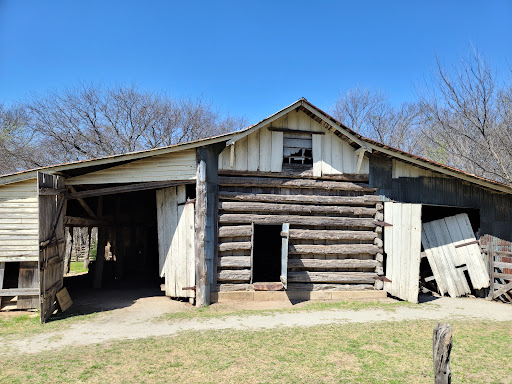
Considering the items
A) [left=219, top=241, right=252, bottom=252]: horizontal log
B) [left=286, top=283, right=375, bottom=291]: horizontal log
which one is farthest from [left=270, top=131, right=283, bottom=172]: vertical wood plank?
[left=286, top=283, right=375, bottom=291]: horizontal log

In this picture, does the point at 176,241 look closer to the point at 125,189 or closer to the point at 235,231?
the point at 235,231

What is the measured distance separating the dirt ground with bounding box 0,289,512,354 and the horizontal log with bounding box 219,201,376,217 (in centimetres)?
268

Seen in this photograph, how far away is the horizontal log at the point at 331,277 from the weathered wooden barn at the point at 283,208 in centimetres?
3

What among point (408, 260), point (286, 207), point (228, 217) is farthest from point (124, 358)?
point (408, 260)

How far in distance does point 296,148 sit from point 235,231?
3196mm

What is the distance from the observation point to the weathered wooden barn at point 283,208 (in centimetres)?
976

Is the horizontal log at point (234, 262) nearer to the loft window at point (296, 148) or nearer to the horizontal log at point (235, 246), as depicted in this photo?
the horizontal log at point (235, 246)

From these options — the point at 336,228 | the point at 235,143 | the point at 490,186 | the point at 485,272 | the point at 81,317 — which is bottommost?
the point at 81,317

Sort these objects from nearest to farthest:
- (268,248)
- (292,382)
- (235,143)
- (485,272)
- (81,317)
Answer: (292,382), (81,317), (235,143), (485,272), (268,248)

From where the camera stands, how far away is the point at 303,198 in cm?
1089

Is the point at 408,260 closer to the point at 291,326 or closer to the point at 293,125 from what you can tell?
the point at 291,326

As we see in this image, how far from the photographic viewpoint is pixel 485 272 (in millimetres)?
11438

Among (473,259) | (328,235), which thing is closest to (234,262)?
(328,235)

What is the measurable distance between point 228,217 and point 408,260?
5.61 metres
